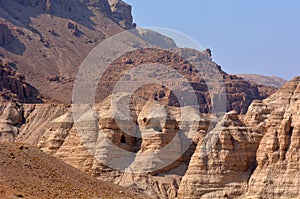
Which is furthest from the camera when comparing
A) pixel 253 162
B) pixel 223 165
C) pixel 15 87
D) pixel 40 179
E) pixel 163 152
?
pixel 15 87

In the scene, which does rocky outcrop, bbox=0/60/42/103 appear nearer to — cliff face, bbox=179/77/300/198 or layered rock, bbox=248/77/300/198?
cliff face, bbox=179/77/300/198

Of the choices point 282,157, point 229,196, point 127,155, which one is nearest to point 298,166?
point 282,157

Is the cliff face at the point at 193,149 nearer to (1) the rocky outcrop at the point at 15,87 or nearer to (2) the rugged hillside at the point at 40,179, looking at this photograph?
(2) the rugged hillside at the point at 40,179

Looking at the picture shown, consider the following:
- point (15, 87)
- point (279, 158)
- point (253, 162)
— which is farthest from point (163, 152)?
point (15, 87)

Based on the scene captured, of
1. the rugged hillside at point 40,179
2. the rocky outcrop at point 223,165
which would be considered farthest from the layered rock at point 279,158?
the rugged hillside at point 40,179

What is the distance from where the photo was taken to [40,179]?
49.5 meters

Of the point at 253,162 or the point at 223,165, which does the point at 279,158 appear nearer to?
the point at 253,162

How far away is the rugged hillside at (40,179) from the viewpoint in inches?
1838

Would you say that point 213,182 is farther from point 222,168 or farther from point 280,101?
point 280,101

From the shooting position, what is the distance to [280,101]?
83.6 m

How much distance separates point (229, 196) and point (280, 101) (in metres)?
13.7

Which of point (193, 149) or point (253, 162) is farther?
point (193, 149)

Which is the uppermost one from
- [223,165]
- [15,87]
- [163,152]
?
[15,87]

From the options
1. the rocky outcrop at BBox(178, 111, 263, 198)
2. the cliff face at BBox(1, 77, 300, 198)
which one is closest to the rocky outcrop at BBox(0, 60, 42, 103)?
the cliff face at BBox(1, 77, 300, 198)
